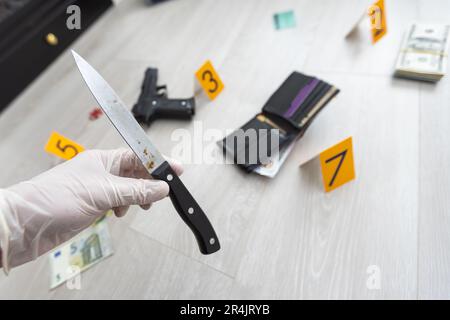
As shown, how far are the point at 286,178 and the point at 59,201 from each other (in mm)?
431

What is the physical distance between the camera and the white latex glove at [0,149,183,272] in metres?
0.42

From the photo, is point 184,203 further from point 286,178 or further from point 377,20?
point 377,20

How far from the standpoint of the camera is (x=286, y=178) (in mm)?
643

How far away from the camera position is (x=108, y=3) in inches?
45.6

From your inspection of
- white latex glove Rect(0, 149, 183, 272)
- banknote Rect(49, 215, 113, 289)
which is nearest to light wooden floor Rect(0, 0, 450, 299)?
banknote Rect(49, 215, 113, 289)

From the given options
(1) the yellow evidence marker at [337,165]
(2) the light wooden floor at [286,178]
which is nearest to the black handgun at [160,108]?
(2) the light wooden floor at [286,178]

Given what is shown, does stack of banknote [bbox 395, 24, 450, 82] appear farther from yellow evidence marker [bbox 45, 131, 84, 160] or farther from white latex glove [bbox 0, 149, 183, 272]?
yellow evidence marker [bbox 45, 131, 84, 160]

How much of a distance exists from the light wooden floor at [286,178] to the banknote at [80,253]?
0.06 feet

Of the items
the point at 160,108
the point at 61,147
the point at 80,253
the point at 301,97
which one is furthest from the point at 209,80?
the point at 80,253

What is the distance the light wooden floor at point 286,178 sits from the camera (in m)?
0.53
